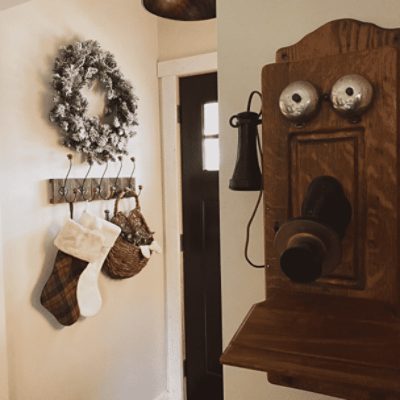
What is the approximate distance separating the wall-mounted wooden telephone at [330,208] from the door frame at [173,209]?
5.19ft

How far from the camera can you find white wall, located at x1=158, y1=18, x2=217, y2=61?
2.13m

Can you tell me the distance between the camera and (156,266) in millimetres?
2299

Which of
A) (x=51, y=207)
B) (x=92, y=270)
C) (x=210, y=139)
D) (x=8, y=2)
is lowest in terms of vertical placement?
(x=92, y=270)

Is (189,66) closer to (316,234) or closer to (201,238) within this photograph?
(201,238)

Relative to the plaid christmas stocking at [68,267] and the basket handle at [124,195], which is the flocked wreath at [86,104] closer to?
the basket handle at [124,195]

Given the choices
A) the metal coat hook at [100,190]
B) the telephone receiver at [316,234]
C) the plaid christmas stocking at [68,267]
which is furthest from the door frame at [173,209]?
the telephone receiver at [316,234]

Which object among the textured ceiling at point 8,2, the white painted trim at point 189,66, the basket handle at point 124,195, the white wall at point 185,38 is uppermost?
the white wall at point 185,38

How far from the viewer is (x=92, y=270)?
177cm

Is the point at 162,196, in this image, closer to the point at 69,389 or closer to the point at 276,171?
the point at 69,389

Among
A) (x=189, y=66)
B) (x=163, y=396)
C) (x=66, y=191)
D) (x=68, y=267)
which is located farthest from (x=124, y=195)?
(x=163, y=396)

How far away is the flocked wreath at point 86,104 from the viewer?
5.37 feet

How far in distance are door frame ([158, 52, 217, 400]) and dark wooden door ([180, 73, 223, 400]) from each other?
4cm

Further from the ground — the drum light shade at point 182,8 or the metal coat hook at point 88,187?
the drum light shade at point 182,8

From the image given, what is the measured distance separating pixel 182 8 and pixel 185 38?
134 cm
